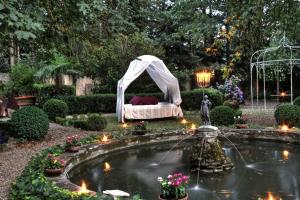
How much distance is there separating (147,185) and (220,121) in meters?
6.69

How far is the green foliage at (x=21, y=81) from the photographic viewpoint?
2225cm

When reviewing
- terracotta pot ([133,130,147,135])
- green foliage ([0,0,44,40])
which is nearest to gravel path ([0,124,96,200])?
terracotta pot ([133,130,147,135])

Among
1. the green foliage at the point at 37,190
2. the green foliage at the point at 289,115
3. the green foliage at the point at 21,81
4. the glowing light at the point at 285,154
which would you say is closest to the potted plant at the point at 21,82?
the green foliage at the point at 21,81

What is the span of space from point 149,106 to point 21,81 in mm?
9445

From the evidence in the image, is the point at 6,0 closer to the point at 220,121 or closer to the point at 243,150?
the point at 243,150

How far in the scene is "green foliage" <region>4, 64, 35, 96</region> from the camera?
73.0 ft

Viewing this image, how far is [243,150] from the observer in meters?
10.6

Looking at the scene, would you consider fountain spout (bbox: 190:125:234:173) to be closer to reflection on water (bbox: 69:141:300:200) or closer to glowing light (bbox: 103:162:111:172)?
reflection on water (bbox: 69:141:300:200)

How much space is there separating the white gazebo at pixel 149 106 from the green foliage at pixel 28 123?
523cm

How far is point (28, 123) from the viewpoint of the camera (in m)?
11.0

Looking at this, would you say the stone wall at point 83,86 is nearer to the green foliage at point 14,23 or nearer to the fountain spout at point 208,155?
the fountain spout at point 208,155

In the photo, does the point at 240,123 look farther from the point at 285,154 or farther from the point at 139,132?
the point at 139,132

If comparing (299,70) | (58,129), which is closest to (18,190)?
(58,129)

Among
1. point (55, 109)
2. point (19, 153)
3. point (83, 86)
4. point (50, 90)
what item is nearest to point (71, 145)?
point (19, 153)
